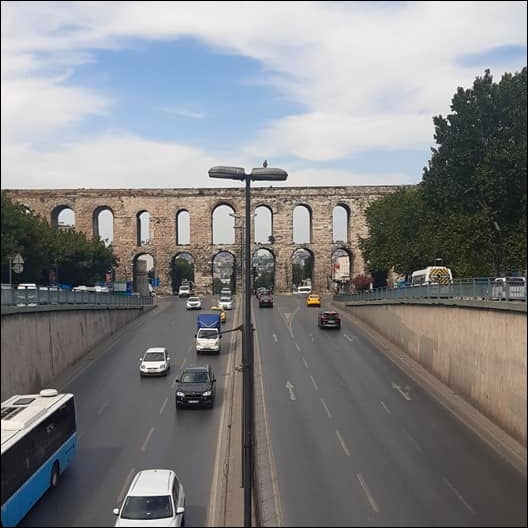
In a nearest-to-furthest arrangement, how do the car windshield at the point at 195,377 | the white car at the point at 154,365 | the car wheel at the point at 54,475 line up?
the car wheel at the point at 54,475
the car windshield at the point at 195,377
the white car at the point at 154,365

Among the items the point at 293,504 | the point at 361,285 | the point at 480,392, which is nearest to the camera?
the point at 293,504

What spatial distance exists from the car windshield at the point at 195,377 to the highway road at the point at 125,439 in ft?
4.34

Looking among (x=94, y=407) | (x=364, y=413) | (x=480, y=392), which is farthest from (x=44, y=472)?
(x=480, y=392)

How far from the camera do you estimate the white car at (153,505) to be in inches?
755

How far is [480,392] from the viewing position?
101 ft

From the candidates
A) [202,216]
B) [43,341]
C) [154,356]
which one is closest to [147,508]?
[43,341]

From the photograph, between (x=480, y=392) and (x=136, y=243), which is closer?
(x=480, y=392)

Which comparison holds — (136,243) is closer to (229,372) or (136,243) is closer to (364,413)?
(229,372)

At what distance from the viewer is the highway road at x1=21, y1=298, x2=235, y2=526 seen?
21.9 metres

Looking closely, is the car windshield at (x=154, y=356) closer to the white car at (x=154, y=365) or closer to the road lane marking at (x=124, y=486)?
the white car at (x=154, y=365)

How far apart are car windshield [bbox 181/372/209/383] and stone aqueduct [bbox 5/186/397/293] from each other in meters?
70.2

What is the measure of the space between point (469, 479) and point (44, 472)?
13.1m

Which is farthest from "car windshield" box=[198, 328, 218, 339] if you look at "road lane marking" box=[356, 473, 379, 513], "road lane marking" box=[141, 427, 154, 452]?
"road lane marking" box=[356, 473, 379, 513]

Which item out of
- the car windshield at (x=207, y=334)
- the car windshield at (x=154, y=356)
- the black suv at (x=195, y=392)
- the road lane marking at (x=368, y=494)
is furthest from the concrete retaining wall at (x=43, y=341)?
the road lane marking at (x=368, y=494)
